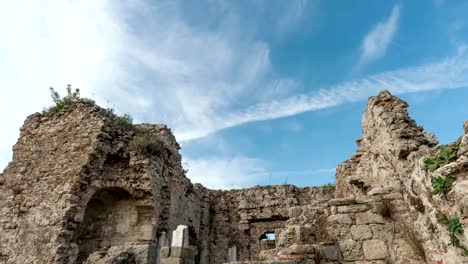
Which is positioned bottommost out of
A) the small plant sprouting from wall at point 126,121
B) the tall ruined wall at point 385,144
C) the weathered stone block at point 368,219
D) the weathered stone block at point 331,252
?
the weathered stone block at point 331,252

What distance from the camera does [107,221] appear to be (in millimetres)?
9523

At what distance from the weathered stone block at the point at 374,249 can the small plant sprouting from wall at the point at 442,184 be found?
1351 mm

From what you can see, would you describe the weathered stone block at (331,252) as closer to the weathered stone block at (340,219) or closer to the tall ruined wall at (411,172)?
the weathered stone block at (340,219)

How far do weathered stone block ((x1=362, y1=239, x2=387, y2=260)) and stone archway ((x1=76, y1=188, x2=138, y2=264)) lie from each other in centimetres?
620

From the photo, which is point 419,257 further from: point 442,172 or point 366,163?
point 366,163

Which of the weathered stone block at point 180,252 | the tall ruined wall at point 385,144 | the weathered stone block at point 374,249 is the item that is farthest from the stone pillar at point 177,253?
the tall ruined wall at point 385,144

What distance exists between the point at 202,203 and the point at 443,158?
414 inches

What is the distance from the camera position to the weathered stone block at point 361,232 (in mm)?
5246

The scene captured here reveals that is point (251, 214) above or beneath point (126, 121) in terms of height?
beneath

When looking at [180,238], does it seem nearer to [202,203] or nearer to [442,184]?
[442,184]

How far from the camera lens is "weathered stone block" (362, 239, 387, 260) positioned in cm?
508

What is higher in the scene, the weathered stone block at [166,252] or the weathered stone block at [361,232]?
the weathered stone block at [361,232]

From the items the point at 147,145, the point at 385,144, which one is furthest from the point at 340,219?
the point at 147,145

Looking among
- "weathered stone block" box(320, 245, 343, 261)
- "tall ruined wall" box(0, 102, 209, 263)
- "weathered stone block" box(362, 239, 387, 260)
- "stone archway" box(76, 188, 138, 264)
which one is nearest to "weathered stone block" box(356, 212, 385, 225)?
"weathered stone block" box(362, 239, 387, 260)
